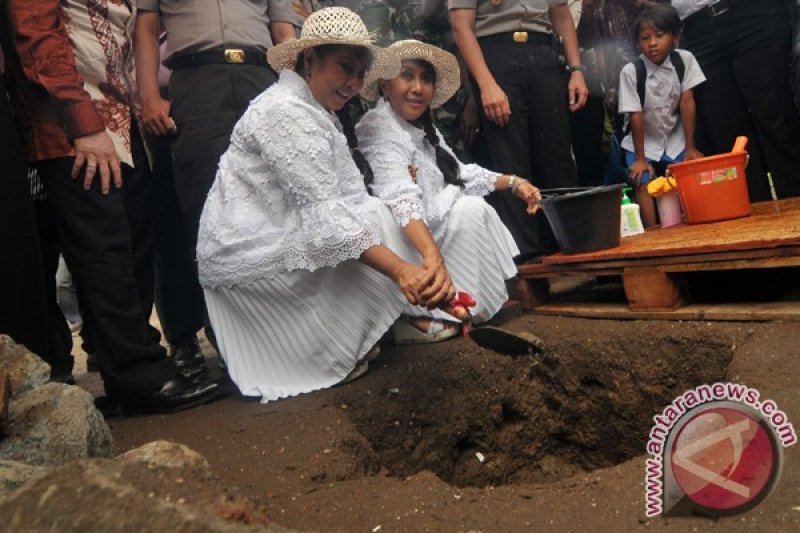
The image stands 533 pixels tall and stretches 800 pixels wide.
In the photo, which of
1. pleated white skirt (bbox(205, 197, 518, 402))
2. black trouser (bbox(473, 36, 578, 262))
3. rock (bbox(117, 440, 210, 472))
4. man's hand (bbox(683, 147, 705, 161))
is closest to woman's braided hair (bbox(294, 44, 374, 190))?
pleated white skirt (bbox(205, 197, 518, 402))

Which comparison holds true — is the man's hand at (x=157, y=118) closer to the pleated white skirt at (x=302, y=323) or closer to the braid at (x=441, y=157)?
the pleated white skirt at (x=302, y=323)

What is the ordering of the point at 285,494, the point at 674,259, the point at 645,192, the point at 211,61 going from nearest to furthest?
the point at 285,494 → the point at 674,259 → the point at 211,61 → the point at 645,192

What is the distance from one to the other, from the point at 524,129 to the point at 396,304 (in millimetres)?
1396

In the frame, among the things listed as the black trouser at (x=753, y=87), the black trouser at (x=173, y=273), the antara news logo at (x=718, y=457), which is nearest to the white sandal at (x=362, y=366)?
the black trouser at (x=173, y=273)

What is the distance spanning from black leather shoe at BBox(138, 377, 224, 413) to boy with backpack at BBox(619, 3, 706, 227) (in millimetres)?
2859

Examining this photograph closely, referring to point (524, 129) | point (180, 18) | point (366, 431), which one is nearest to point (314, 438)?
point (366, 431)

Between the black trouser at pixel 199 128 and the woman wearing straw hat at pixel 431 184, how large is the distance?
63cm

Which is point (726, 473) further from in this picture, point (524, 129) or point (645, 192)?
point (645, 192)

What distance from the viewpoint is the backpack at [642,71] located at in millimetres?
3846

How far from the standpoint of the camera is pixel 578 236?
2975mm

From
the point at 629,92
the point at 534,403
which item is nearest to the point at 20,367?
the point at 534,403

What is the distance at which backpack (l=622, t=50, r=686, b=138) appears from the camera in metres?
3.85

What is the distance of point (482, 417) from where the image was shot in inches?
94.3

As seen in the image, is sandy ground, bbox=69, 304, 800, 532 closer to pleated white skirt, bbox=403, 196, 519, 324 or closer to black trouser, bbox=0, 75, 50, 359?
pleated white skirt, bbox=403, 196, 519, 324
